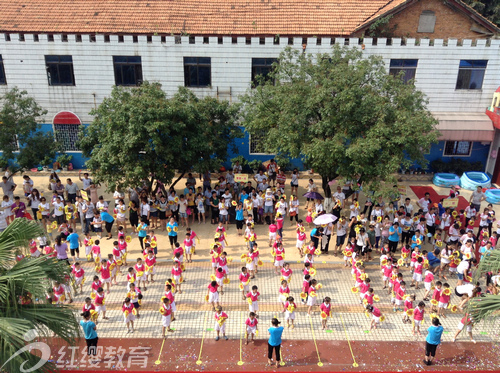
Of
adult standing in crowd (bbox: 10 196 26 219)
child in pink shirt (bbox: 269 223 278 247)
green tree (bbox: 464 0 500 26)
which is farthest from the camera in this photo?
green tree (bbox: 464 0 500 26)

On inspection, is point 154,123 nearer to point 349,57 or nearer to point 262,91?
point 262,91

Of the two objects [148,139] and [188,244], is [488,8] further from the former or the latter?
[188,244]

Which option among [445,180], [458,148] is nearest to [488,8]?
[458,148]

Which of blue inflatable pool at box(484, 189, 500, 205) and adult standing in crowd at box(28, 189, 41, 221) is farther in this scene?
blue inflatable pool at box(484, 189, 500, 205)

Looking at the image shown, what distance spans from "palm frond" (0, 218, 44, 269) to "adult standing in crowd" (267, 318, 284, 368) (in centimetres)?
537

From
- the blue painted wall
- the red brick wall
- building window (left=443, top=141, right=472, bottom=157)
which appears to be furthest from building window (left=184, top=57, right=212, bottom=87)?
building window (left=443, top=141, right=472, bottom=157)

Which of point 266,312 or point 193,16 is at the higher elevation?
point 193,16

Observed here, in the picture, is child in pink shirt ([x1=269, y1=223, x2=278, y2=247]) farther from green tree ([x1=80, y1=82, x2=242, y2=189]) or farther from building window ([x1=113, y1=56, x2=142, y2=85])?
building window ([x1=113, y1=56, x2=142, y2=85])

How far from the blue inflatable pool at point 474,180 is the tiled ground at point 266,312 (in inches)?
356

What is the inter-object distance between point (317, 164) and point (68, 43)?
14465mm

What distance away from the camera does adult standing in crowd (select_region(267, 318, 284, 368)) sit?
376 inches

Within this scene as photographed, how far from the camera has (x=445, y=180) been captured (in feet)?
69.7

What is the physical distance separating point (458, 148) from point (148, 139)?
16.4 m

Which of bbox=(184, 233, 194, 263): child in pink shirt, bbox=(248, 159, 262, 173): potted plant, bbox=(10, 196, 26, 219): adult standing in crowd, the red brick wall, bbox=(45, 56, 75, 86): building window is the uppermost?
the red brick wall
